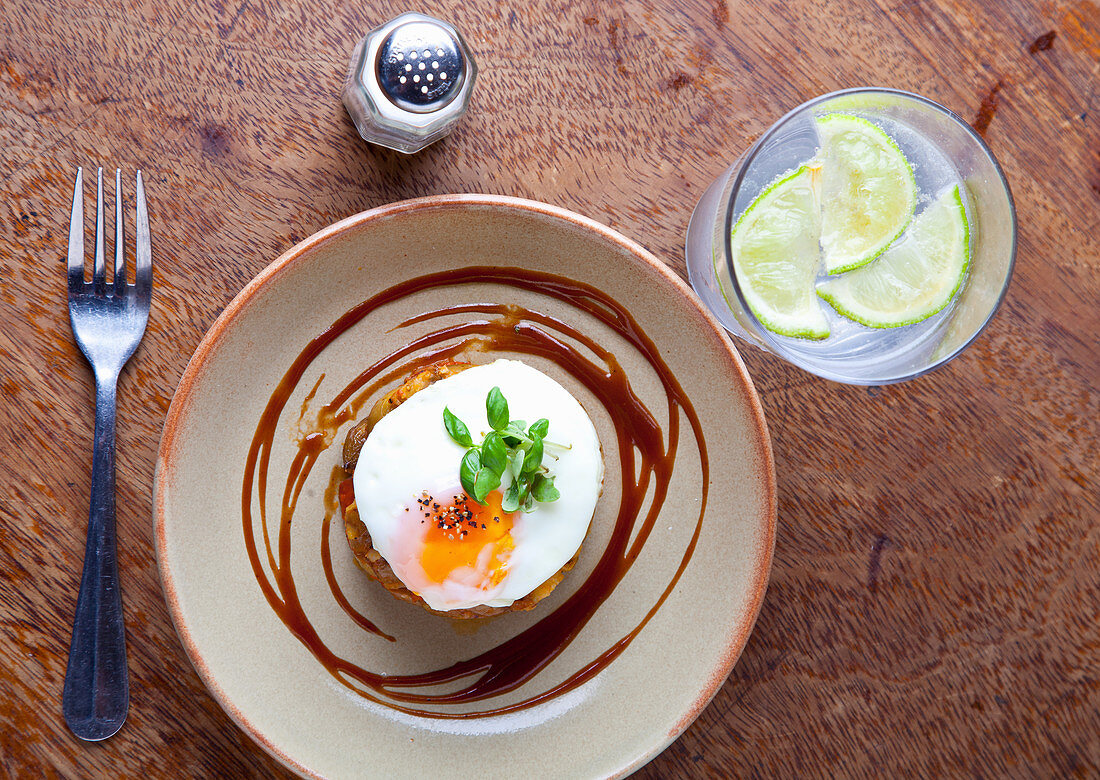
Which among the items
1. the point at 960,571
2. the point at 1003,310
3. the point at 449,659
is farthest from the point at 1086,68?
the point at 449,659

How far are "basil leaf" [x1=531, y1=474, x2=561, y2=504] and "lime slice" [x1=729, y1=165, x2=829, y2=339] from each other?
2.38 ft

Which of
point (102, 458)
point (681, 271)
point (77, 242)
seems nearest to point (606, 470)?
point (681, 271)

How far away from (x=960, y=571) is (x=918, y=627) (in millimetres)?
238

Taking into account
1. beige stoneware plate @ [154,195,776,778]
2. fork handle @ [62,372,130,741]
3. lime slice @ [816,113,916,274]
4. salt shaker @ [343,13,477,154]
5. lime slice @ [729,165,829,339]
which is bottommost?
fork handle @ [62,372,130,741]

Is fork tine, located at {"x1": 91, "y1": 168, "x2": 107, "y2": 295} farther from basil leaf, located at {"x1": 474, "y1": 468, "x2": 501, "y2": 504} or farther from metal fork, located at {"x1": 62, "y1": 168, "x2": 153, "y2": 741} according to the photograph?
basil leaf, located at {"x1": 474, "y1": 468, "x2": 501, "y2": 504}

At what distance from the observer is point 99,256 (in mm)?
2211

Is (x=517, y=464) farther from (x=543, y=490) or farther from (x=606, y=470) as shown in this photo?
(x=606, y=470)

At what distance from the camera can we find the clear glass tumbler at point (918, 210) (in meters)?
1.91

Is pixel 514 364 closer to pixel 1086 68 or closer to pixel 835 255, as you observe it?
pixel 835 255

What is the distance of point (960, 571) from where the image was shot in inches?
96.7

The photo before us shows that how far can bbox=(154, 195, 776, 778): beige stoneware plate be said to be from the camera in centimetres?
212

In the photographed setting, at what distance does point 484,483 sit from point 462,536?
21 centimetres

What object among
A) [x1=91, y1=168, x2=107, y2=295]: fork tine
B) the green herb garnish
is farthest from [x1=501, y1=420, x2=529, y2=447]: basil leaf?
[x1=91, y1=168, x2=107, y2=295]: fork tine

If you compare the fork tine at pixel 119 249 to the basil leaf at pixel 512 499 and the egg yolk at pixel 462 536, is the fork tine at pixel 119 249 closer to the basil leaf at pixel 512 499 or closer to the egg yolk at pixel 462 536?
the egg yolk at pixel 462 536
